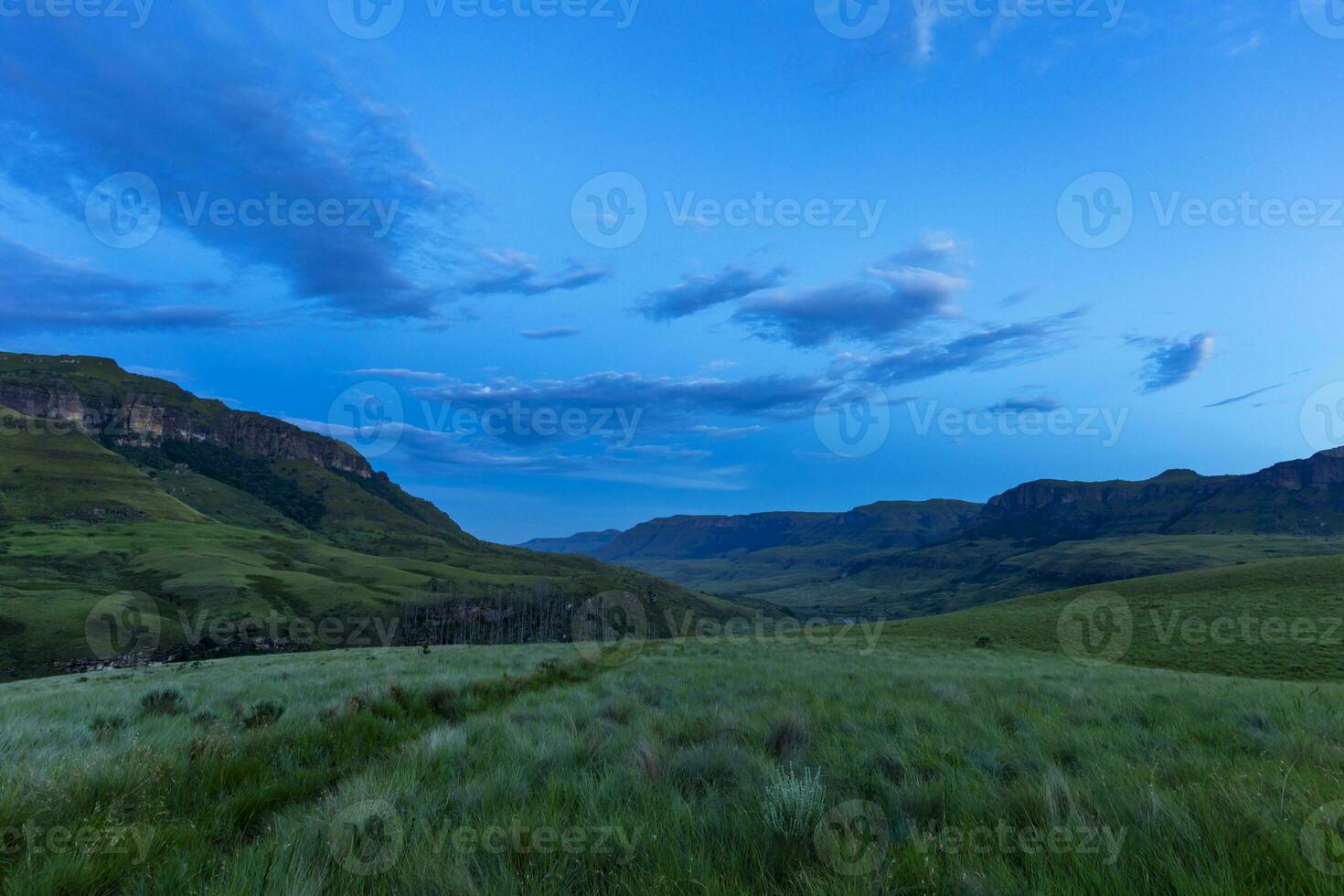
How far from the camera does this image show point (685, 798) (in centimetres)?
387

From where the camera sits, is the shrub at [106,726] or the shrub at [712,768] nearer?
the shrub at [712,768]

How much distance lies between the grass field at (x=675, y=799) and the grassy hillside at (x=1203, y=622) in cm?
3180

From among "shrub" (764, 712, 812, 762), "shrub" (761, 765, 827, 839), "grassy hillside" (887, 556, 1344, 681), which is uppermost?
"shrub" (761, 765, 827, 839)

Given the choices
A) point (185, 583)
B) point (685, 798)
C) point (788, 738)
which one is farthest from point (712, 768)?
point (185, 583)

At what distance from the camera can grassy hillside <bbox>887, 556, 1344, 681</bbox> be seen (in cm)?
2972

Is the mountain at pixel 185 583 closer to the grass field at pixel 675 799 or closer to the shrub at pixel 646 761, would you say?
the grass field at pixel 675 799

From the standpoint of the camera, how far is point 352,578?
143750 millimetres

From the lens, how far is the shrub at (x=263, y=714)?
631 centimetres

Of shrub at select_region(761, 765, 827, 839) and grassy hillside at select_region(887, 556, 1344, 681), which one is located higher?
shrub at select_region(761, 765, 827, 839)

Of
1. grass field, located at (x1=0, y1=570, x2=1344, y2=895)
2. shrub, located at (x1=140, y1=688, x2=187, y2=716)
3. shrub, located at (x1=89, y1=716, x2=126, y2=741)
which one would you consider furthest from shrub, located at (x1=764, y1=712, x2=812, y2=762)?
shrub, located at (x1=140, y1=688, x2=187, y2=716)

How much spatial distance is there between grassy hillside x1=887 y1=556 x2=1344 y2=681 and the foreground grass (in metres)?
31.5

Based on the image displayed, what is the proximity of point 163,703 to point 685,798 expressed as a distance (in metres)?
8.70

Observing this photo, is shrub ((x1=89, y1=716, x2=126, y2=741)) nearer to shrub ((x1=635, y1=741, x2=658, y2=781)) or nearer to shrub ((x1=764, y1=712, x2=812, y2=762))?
shrub ((x1=635, y1=741, x2=658, y2=781))

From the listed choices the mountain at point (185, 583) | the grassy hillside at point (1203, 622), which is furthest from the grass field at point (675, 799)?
the mountain at point (185, 583)
